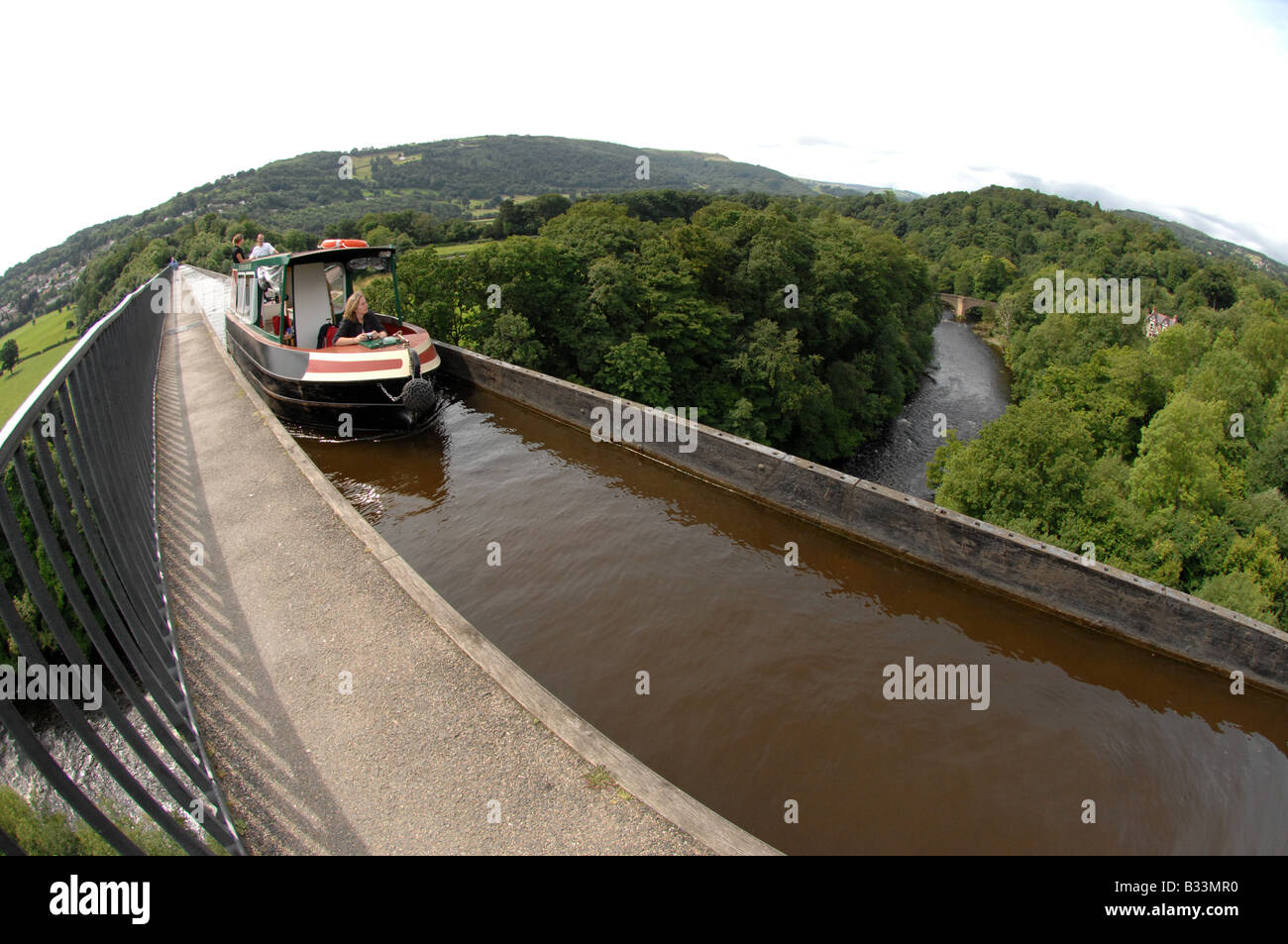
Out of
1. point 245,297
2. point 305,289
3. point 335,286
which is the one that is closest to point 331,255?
point 305,289

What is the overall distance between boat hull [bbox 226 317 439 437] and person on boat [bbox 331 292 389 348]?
343 mm

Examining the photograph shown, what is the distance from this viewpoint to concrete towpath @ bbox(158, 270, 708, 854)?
13.1ft

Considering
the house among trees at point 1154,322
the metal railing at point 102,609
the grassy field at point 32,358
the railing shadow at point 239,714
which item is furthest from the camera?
the house among trees at point 1154,322

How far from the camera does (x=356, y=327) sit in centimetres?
1238

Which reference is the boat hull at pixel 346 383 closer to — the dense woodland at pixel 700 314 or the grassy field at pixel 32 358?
the dense woodland at pixel 700 314

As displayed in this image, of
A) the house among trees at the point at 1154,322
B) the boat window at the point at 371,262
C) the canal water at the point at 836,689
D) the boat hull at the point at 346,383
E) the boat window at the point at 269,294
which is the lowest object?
the canal water at the point at 836,689

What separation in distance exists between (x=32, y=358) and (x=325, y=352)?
2441 inches

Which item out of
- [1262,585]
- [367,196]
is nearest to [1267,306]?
[1262,585]

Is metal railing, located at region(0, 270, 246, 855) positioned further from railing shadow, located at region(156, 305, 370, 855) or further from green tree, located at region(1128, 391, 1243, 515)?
green tree, located at region(1128, 391, 1243, 515)

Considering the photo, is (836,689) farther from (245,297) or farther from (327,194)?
(327,194)

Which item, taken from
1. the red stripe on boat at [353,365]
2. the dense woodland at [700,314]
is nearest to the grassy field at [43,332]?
the dense woodland at [700,314]

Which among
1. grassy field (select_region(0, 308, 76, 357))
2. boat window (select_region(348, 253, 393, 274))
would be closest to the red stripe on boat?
boat window (select_region(348, 253, 393, 274))

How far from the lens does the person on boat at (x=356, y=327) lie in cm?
1216
